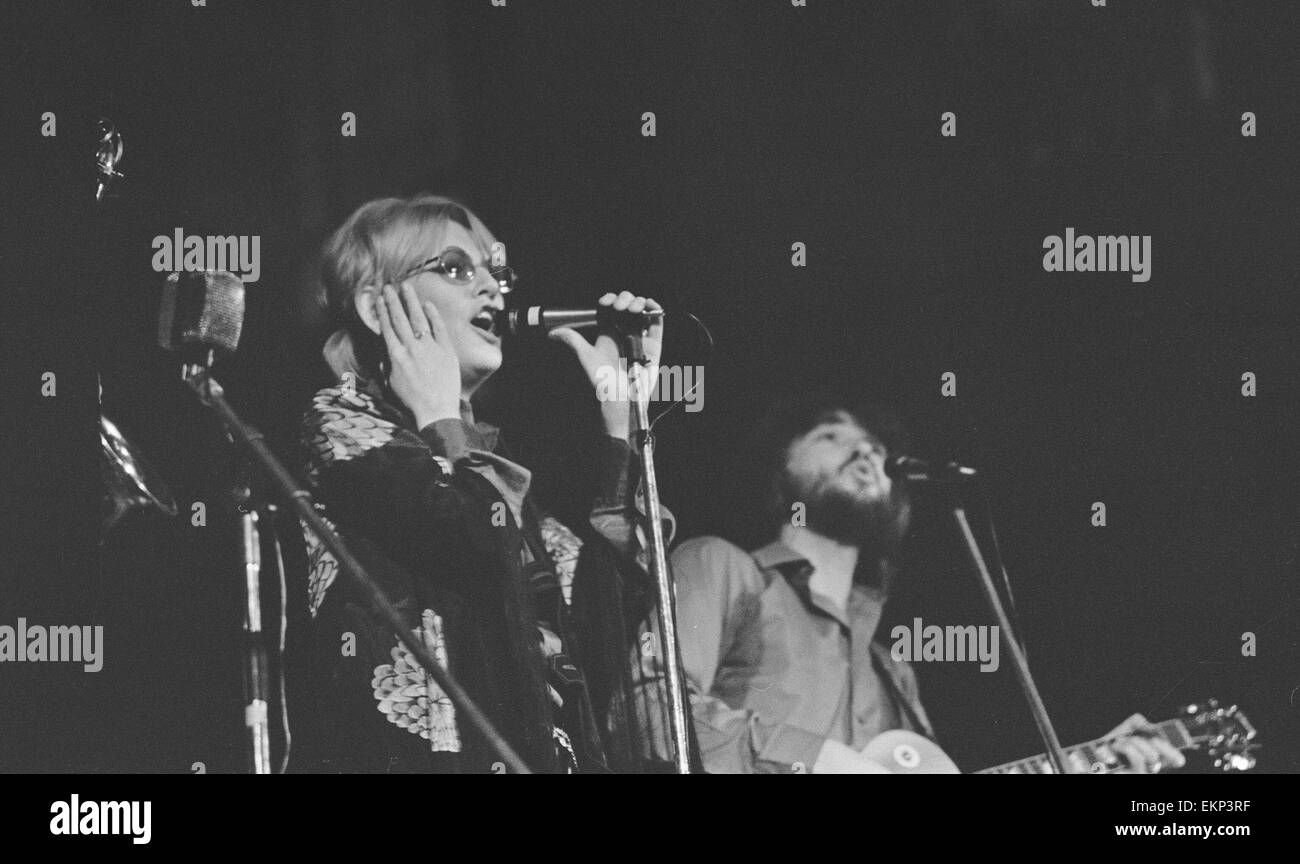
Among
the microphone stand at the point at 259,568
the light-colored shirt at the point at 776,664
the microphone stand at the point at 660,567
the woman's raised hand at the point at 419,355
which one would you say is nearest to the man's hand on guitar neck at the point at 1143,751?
the light-colored shirt at the point at 776,664

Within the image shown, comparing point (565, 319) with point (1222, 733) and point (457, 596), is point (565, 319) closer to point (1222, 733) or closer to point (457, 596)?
point (457, 596)

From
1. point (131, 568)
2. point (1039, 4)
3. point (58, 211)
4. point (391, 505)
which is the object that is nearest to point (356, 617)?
point (391, 505)

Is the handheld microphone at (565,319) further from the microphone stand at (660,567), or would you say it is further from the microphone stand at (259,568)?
the microphone stand at (259,568)

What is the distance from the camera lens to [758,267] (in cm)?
304

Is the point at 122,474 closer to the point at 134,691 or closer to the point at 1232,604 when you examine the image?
the point at 134,691

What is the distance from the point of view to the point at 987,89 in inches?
121

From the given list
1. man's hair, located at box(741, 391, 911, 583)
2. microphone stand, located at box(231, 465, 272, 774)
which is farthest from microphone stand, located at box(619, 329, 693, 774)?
microphone stand, located at box(231, 465, 272, 774)

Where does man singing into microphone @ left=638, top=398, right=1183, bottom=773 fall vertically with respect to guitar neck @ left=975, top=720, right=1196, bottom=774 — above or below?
above

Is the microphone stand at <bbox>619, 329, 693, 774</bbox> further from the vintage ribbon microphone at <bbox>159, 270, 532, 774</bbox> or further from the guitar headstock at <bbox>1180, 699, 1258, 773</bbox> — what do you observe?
the guitar headstock at <bbox>1180, 699, 1258, 773</bbox>

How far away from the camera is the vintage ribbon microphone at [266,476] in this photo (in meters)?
2.89

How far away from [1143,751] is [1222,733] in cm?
17

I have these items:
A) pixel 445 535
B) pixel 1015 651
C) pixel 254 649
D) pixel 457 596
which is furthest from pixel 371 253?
pixel 1015 651

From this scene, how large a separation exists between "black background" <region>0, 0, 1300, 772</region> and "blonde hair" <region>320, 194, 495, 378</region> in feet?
0.13

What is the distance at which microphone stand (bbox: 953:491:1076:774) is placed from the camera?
2990 mm
